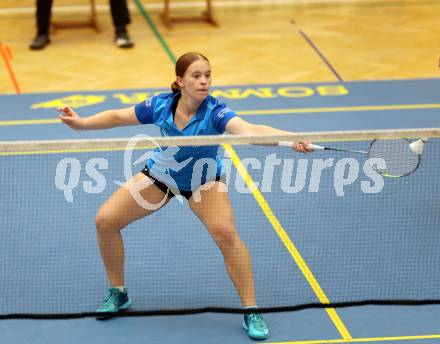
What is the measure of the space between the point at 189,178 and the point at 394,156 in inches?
58.5

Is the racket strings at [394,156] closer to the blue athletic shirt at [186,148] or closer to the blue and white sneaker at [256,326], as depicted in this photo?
the blue athletic shirt at [186,148]

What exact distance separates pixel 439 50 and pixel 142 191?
721cm

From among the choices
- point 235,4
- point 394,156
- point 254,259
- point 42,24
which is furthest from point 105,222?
point 235,4

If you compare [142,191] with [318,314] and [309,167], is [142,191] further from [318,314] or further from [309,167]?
[309,167]

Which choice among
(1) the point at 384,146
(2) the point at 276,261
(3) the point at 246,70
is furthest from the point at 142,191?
(3) the point at 246,70

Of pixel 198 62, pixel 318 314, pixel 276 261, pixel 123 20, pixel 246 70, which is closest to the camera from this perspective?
pixel 198 62

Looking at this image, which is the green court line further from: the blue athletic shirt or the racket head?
the blue athletic shirt

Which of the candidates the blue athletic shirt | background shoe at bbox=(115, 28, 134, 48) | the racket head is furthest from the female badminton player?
background shoe at bbox=(115, 28, 134, 48)

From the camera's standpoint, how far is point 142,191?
5.56 metres

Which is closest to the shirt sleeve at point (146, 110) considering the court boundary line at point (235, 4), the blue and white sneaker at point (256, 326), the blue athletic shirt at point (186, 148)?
the blue athletic shirt at point (186, 148)

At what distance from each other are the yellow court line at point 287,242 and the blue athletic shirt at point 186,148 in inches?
45.4

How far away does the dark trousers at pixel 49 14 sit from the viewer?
1169 centimetres

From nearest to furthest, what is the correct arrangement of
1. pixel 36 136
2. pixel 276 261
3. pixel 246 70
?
pixel 276 261 < pixel 36 136 < pixel 246 70

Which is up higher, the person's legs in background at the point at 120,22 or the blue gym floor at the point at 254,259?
the blue gym floor at the point at 254,259
